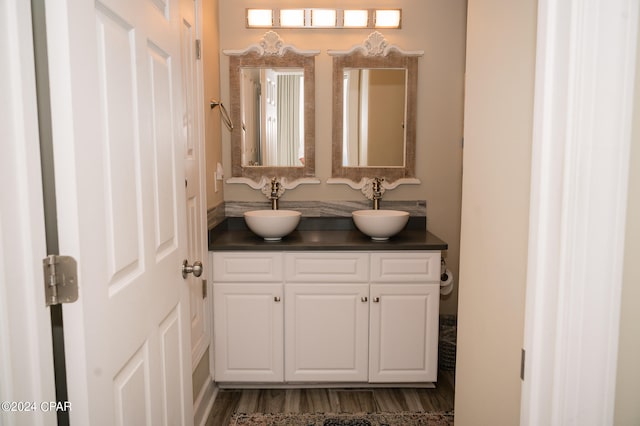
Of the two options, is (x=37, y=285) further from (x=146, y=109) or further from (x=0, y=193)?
(x=146, y=109)

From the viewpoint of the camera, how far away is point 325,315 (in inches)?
100.0

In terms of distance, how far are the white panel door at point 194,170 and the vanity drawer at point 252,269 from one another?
0.12 meters

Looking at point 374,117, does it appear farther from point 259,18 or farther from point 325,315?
point 325,315

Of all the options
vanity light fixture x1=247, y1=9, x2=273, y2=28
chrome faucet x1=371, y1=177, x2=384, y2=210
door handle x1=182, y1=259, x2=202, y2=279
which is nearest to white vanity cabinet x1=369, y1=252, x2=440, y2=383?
chrome faucet x1=371, y1=177, x2=384, y2=210

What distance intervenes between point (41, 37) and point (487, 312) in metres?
1.06

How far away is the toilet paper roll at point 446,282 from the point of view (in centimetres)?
295

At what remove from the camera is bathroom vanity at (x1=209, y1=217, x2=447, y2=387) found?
2.51 m

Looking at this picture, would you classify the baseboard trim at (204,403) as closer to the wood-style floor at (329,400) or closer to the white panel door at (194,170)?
the wood-style floor at (329,400)

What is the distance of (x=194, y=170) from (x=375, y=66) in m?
1.44

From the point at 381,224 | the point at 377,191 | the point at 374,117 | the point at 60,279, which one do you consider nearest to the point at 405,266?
the point at 381,224

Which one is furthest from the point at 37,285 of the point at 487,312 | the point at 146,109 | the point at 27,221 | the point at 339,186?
the point at 339,186

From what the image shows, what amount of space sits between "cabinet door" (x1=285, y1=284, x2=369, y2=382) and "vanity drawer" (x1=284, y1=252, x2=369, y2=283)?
0.13 feet

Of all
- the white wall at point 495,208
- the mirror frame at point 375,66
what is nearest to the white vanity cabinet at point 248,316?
the mirror frame at point 375,66

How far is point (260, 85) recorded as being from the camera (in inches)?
117
